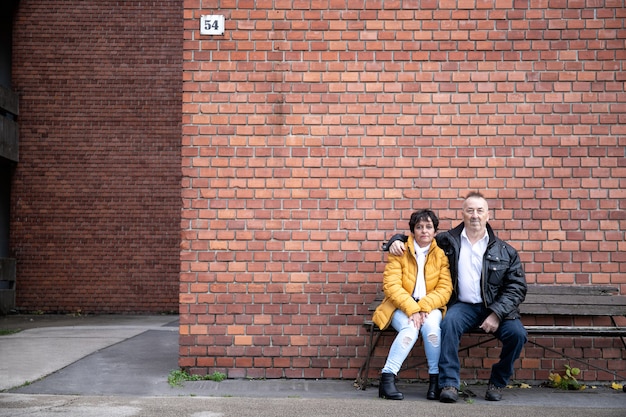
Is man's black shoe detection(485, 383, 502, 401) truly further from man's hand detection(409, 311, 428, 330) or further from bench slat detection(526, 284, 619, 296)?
bench slat detection(526, 284, 619, 296)

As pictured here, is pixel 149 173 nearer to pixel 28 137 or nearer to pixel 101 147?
pixel 101 147

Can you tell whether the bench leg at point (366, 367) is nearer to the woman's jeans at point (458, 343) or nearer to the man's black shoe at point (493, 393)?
the woman's jeans at point (458, 343)

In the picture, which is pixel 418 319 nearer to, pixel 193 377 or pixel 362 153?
pixel 362 153

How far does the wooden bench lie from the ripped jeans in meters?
0.28

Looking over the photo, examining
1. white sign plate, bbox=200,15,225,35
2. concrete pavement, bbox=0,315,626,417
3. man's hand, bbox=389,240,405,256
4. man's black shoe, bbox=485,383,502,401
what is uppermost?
white sign plate, bbox=200,15,225,35

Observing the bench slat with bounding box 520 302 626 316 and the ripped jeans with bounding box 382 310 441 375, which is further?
the bench slat with bounding box 520 302 626 316

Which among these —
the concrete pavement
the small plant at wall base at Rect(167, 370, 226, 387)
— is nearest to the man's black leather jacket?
the concrete pavement

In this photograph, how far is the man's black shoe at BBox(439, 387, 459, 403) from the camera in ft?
17.2

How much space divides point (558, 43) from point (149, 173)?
9.09 meters

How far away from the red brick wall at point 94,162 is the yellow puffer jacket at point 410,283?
8.51 m

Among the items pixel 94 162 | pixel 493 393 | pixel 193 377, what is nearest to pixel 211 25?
pixel 193 377

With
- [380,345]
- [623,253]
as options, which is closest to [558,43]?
[623,253]

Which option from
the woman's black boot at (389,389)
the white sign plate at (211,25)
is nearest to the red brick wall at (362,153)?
the white sign plate at (211,25)

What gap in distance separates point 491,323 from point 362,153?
1799 mm
